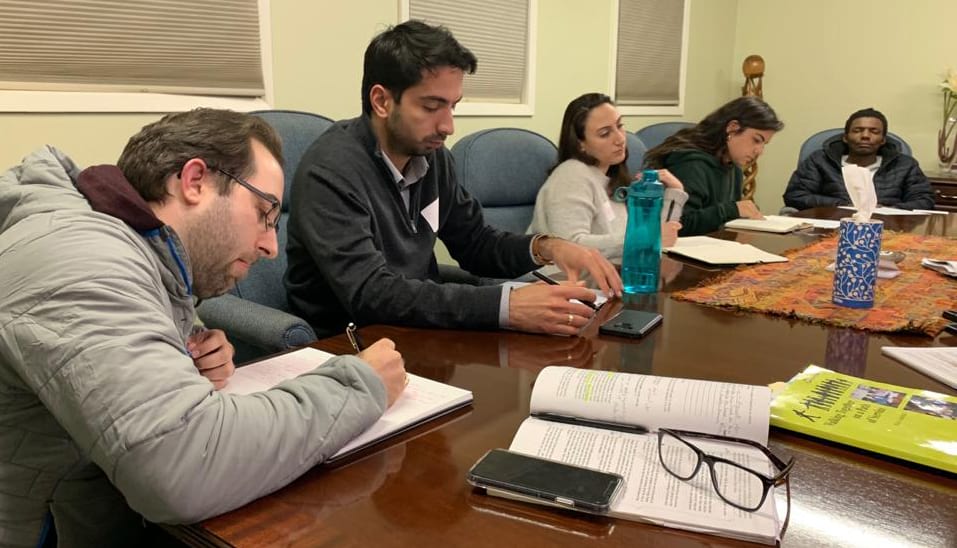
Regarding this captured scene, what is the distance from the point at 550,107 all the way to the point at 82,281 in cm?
306

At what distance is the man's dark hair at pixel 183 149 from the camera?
0.88m

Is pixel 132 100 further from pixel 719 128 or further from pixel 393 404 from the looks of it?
pixel 719 128

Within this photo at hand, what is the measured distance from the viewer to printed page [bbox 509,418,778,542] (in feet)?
2.19

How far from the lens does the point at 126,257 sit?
2.43 feet

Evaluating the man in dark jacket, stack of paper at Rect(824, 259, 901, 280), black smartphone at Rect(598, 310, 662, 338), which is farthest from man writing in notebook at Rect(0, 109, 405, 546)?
the man in dark jacket

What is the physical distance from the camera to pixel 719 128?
287 cm

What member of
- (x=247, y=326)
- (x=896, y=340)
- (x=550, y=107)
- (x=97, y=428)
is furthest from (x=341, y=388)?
(x=550, y=107)

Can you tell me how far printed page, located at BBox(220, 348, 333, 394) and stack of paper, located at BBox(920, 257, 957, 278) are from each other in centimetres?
146

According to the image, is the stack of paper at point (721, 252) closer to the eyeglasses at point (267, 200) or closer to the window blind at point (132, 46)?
the eyeglasses at point (267, 200)

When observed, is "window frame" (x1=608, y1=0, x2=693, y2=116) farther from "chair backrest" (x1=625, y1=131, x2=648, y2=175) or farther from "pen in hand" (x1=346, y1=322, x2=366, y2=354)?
"pen in hand" (x1=346, y1=322, x2=366, y2=354)

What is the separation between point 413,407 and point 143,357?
342 mm

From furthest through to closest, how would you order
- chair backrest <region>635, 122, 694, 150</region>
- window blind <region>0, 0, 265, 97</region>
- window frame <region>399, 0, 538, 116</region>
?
chair backrest <region>635, 122, 694, 150</region> → window frame <region>399, 0, 538, 116</region> → window blind <region>0, 0, 265, 97</region>

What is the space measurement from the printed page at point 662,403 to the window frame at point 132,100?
160 cm

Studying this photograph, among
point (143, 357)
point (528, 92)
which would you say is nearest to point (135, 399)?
point (143, 357)
